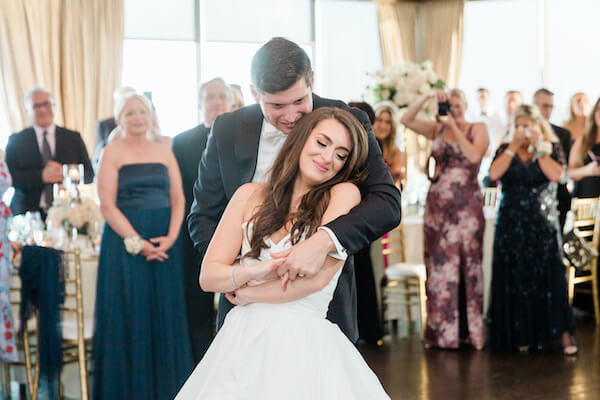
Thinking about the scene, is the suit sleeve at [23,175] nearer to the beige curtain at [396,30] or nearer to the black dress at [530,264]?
the black dress at [530,264]

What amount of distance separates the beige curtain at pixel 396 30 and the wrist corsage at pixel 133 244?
7.62 metres

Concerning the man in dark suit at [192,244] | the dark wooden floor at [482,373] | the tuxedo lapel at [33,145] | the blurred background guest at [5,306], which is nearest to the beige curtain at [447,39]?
the dark wooden floor at [482,373]

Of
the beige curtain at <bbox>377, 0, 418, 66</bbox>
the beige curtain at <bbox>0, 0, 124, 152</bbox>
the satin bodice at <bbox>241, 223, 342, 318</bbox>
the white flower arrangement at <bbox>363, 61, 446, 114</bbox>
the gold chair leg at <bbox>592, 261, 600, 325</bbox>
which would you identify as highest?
the beige curtain at <bbox>377, 0, 418, 66</bbox>

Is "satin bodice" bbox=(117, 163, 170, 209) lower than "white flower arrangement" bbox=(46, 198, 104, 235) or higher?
higher

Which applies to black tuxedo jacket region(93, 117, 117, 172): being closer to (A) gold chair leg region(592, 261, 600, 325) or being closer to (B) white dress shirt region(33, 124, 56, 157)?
(B) white dress shirt region(33, 124, 56, 157)

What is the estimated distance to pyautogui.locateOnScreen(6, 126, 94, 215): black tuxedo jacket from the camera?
5879 mm

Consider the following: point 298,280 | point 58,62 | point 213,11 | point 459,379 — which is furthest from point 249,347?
point 213,11

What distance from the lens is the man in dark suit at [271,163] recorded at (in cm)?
207

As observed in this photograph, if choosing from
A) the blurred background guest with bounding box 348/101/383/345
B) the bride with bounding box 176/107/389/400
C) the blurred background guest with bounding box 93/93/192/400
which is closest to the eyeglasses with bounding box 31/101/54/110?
the blurred background guest with bounding box 93/93/192/400

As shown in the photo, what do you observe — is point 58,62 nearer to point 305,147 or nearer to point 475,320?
point 475,320

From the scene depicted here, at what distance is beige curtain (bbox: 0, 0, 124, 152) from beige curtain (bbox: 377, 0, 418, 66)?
3.93m

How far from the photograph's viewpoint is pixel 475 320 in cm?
578

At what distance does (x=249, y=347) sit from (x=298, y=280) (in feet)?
0.69

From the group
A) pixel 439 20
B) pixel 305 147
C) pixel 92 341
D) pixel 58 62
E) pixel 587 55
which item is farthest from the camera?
pixel 439 20
